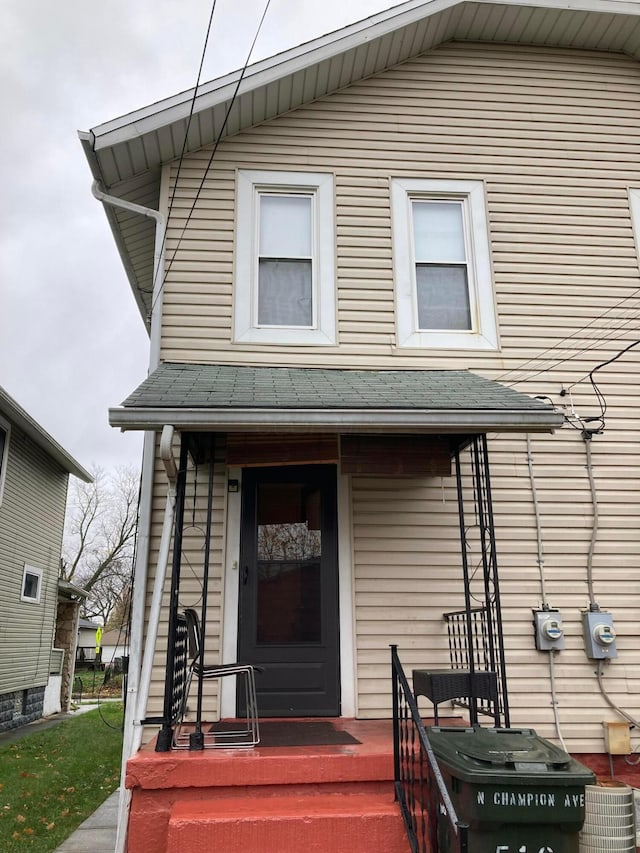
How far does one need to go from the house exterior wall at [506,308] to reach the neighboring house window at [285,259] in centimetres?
11

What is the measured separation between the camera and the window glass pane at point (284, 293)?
19.8 ft

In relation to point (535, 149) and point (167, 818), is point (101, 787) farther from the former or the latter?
point (535, 149)

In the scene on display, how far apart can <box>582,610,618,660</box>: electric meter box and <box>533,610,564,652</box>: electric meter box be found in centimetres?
21

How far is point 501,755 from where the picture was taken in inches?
129

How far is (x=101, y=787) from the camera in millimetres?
7281

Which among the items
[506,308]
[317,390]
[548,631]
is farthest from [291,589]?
[506,308]

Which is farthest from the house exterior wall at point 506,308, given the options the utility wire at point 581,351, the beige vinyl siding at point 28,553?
the beige vinyl siding at point 28,553

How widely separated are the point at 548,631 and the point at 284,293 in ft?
→ 12.0

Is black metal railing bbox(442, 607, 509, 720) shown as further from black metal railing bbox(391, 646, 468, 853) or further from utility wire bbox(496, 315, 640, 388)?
utility wire bbox(496, 315, 640, 388)

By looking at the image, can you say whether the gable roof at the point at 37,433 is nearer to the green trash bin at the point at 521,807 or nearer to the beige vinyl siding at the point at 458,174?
the beige vinyl siding at the point at 458,174

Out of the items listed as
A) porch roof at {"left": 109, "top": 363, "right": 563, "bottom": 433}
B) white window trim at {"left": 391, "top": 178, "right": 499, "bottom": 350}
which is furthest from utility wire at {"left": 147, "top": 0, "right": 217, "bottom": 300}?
white window trim at {"left": 391, "top": 178, "right": 499, "bottom": 350}

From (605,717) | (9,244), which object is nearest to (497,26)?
(605,717)

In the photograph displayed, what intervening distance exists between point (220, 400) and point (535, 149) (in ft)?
14.3

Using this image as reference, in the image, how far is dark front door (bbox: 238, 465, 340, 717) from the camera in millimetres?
5141
